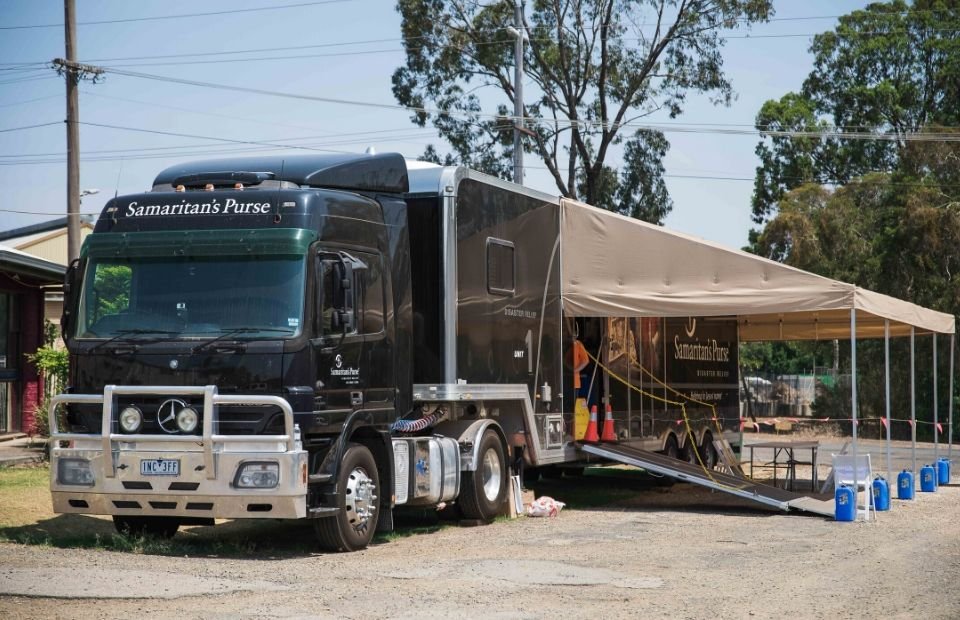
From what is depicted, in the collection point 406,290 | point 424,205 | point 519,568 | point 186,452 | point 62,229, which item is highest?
point 62,229

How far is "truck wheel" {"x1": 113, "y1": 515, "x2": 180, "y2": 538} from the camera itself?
11742 millimetres

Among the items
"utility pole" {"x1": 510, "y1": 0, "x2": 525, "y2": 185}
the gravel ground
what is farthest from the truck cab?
"utility pole" {"x1": 510, "y1": 0, "x2": 525, "y2": 185}

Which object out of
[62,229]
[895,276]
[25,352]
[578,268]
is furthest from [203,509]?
[62,229]

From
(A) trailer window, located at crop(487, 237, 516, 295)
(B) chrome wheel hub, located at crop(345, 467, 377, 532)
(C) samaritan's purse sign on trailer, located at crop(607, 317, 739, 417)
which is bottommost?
(B) chrome wheel hub, located at crop(345, 467, 377, 532)

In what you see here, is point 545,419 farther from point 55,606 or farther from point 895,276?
point 895,276

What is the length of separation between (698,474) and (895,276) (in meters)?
23.4

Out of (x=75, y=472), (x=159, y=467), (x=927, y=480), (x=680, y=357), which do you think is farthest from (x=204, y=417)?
(x=927, y=480)

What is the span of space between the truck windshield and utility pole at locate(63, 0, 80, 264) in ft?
35.6

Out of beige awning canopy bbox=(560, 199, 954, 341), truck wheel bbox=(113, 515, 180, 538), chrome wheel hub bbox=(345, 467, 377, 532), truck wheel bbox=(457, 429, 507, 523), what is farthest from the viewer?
beige awning canopy bbox=(560, 199, 954, 341)

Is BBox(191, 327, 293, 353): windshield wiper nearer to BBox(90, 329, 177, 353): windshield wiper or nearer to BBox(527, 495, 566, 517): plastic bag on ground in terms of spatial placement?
BBox(90, 329, 177, 353): windshield wiper

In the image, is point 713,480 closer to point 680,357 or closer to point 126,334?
point 680,357

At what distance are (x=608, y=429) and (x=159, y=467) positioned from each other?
763 centimetres

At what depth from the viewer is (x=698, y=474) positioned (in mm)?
15492

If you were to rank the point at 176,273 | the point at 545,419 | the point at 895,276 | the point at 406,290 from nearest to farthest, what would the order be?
1. the point at 176,273
2. the point at 406,290
3. the point at 545,419
4. the point at 895,276
